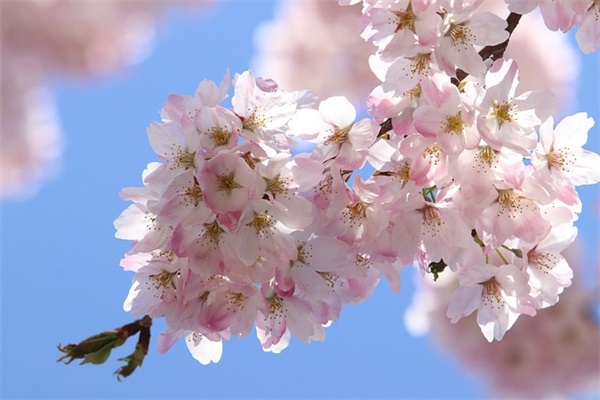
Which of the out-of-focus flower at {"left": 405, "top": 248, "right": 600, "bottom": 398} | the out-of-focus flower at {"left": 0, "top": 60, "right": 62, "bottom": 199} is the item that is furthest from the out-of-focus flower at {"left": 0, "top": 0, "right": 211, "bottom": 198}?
the out-of-focus flower at {"left": 405, "top": 248, "right": 600, "bottom": 398}

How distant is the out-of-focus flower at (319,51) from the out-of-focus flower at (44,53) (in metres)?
1.43


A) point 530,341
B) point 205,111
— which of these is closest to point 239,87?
point 205,111

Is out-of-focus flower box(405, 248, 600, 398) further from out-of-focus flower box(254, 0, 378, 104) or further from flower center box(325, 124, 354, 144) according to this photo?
Result: flower center box(325, 124, 354, 144)

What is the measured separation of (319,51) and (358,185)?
4.51 m

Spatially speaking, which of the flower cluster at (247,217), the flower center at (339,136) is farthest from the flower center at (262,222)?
the flower center at (339,136)

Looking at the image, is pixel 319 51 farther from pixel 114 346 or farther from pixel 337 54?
pixel 114 346

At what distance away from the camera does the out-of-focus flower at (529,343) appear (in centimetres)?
393

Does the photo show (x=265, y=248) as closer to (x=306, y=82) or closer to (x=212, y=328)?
(x=212, y=328)

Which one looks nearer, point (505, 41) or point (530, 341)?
point (505, 41)

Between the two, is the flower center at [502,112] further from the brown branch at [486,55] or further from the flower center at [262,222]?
the flower center at [262,222]

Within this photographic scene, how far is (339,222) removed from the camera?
0.98 m

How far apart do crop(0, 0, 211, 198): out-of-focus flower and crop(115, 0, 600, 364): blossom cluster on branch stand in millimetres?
5383

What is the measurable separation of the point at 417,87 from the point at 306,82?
4482 mm

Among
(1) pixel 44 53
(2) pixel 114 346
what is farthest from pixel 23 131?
(2) pixel 114 346
